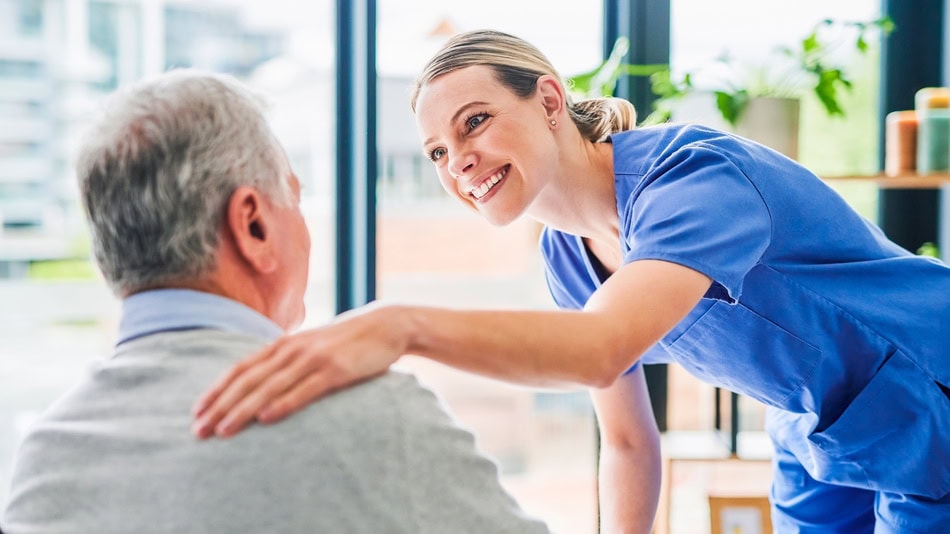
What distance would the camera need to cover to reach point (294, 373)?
800mm

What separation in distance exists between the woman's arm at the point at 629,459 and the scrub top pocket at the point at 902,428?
1.05 feet

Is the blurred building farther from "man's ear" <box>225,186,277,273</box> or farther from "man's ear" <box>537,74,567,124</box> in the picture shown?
"man's ear" <box>225,186,277,273</box>

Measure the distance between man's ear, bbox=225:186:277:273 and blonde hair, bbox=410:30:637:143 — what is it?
0.52m

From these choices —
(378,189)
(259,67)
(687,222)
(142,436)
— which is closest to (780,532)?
(687,222)

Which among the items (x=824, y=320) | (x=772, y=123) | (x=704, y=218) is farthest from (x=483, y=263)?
(x=704, y=218)

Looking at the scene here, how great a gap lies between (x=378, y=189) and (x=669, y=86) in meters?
0.79

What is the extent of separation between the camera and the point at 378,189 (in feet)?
8.19

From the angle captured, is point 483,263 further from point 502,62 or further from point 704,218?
point 704,218

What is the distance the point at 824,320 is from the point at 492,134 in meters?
0.52

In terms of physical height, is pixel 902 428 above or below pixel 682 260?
below

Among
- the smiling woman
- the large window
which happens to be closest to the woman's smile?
the large window

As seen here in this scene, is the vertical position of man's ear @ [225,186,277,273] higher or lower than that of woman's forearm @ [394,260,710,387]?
higher

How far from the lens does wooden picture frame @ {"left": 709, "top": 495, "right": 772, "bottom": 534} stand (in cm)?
216

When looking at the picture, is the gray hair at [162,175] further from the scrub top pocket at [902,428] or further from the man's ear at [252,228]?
the scrub top pocket at [902,428]
